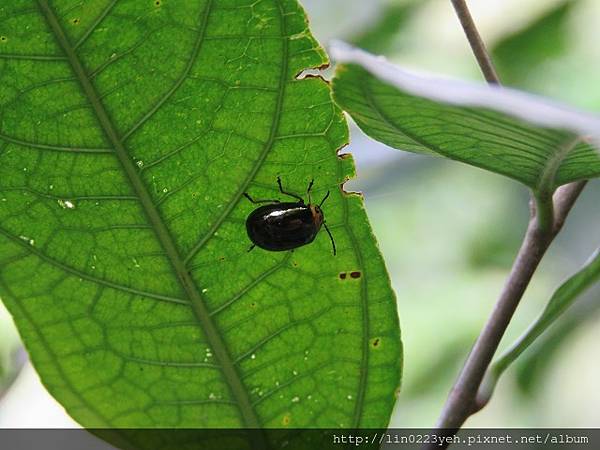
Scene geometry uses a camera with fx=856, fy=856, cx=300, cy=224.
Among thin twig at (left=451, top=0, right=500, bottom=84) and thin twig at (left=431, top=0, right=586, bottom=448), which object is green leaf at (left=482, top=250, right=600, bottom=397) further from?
thin twig at (left=451, top=0, right=500, bottom=84)

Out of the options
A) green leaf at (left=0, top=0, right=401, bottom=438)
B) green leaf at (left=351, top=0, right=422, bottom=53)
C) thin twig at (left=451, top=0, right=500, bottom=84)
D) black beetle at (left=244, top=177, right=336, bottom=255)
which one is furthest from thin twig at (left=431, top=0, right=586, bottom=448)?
green leaf at (left=351, top=0, right=422, bottom=53)

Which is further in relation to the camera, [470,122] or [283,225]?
[283,225]

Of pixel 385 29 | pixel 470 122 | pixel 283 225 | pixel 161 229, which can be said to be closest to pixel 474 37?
pixel 470 122

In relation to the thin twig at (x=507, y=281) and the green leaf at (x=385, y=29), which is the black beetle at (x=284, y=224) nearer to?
the thin twig at (x=507, y=281)

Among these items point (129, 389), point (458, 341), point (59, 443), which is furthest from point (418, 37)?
point (129, 389)

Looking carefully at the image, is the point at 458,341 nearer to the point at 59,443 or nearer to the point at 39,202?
the point at 59,443

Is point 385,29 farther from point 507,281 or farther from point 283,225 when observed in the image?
point 507,281
